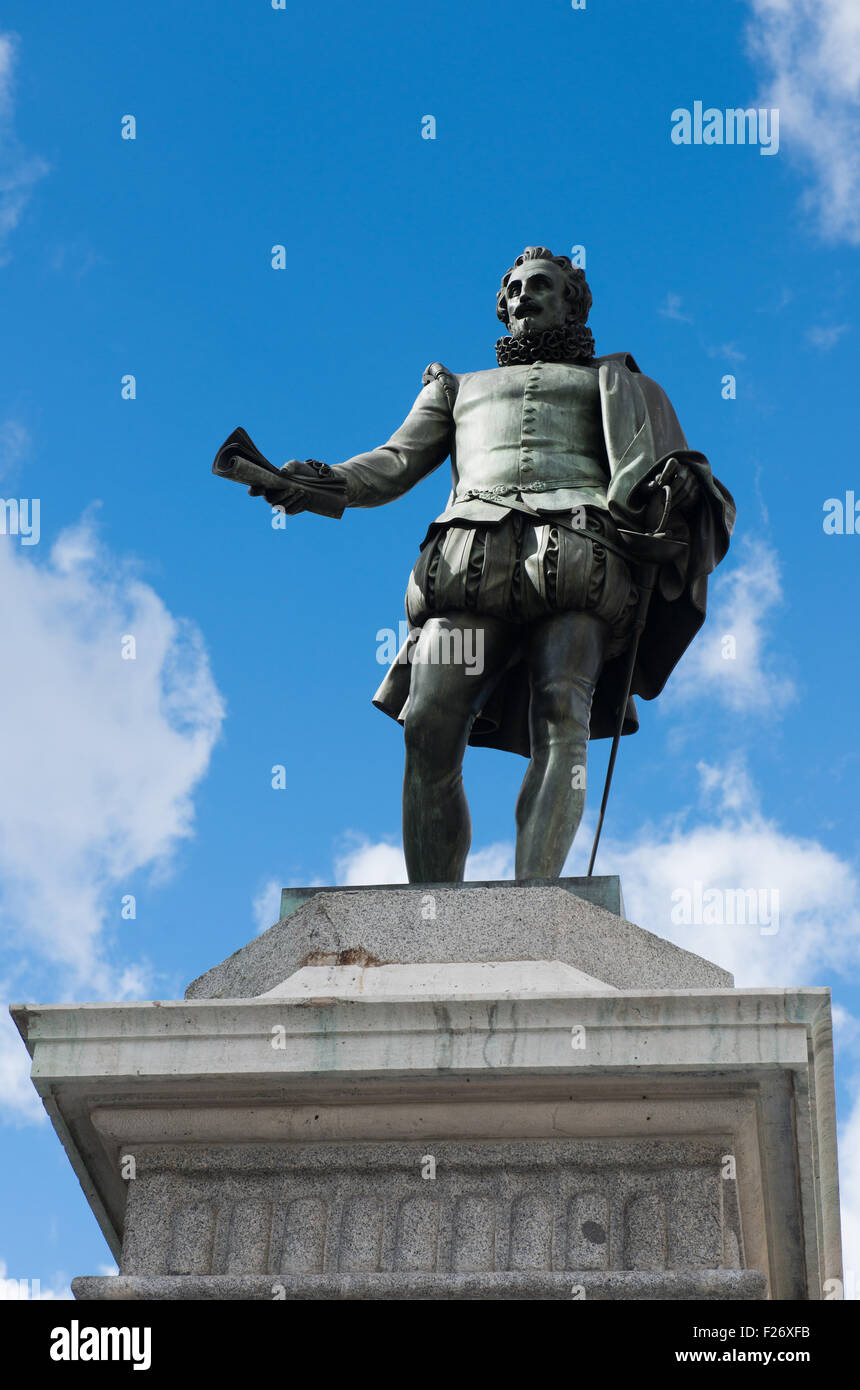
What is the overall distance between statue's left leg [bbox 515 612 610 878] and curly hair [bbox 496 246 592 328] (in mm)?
1800

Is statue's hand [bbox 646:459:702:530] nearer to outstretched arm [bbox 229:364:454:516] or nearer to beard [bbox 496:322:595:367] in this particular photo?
beard [bbox 496:322:595:367]

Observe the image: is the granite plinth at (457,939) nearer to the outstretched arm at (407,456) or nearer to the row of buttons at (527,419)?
Answer: the row of buttons at (527,419)

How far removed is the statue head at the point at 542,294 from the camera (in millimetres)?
9422

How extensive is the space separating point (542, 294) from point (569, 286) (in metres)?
0.15

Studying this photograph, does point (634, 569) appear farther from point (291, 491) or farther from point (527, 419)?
point (291, 491)

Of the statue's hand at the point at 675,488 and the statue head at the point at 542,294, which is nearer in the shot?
the statue's hand at the point at 675,488

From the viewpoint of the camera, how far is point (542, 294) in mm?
9438

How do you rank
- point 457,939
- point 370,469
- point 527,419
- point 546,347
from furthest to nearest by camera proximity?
1. point 546,347
2. point 370,469
3. point 527,419
4. point 457,939

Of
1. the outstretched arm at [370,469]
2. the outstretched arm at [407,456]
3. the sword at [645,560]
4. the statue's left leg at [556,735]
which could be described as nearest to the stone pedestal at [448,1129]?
the statue's left leg at [556,735]

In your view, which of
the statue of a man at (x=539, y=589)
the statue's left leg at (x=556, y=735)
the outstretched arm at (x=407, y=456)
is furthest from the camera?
the outstretched arm at (x=407, y=456)

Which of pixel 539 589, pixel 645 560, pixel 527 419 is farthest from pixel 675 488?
pixel 527 419

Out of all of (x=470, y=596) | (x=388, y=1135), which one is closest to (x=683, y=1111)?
(x=388, y=1135)

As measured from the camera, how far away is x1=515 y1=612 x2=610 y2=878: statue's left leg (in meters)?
8.13
